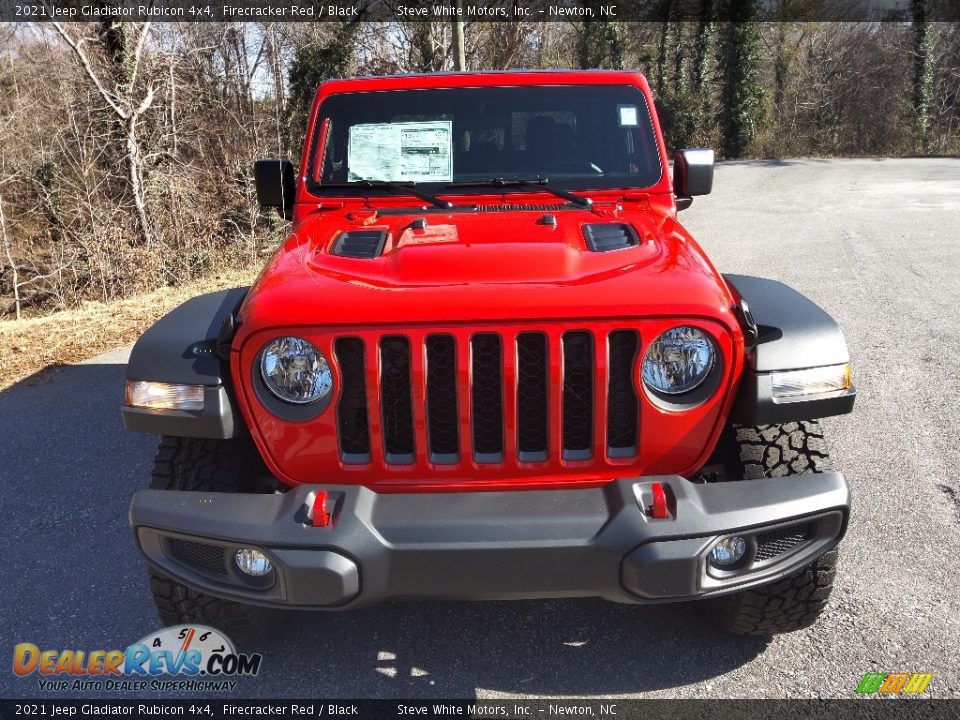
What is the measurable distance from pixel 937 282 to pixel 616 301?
7.11 metres

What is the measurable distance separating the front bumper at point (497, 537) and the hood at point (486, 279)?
1.57 feet

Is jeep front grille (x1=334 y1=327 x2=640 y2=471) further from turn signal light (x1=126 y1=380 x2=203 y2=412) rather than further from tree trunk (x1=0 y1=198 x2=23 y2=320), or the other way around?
tree trunk (x1=0 y1=198 x2=23 y2=320)

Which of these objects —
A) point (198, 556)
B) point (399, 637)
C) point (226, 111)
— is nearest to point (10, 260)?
point (226, 111)

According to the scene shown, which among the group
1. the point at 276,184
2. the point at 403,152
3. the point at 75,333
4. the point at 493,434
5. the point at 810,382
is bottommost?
the point at 75,333

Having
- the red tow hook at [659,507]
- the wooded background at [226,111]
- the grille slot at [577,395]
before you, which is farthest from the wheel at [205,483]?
the wooded background at [226,111]

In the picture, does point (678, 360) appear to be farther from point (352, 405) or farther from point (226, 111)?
point (226, 111)

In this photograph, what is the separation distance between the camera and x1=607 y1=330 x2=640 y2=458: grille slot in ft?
7.64

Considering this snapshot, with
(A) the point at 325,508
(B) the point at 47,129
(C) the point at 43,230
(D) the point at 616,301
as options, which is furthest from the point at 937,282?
(B) the point at 47,129

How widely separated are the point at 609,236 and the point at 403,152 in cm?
114

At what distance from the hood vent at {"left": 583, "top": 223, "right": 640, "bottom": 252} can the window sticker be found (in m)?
0.85

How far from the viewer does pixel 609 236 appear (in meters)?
2.89

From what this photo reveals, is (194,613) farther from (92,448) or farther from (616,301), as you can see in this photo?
(92,448)

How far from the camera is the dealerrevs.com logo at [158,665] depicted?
9.04 ft

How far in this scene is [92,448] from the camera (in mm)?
4773
